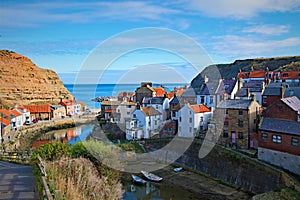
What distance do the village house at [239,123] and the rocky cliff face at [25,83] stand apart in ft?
192

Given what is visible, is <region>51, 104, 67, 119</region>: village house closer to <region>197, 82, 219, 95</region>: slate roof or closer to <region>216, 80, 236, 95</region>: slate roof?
<region>197, 82, 219, 95</region>: slate roof

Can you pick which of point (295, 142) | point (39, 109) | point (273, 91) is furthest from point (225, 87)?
point (39, 109)

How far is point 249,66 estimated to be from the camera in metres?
93.2

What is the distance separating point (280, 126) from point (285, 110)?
1.55 meters

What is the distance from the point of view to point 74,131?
51969mm

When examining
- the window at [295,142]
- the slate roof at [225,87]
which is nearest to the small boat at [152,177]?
the window at [295,142]

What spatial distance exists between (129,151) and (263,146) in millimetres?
14271

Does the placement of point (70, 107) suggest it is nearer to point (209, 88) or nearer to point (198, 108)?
point (209, 88)

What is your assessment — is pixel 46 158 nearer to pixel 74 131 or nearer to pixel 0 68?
pixel 74 131

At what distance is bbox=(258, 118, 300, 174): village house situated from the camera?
21.2 m

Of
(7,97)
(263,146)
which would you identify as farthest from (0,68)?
(263,146)

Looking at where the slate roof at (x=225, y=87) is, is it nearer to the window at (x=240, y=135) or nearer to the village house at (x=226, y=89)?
the village house at (x=226, y=89)

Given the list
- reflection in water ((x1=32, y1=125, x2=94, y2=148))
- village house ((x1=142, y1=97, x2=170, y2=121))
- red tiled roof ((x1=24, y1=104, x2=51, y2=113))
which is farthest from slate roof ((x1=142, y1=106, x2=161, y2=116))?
red tiled roof ((x1=24, y1=104, x2=51, y2=113))

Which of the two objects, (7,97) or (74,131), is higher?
(7,97)
